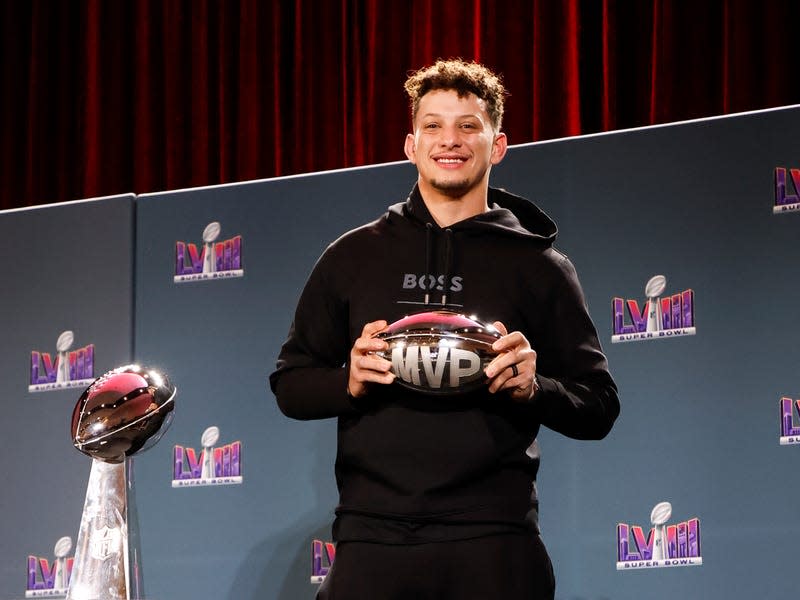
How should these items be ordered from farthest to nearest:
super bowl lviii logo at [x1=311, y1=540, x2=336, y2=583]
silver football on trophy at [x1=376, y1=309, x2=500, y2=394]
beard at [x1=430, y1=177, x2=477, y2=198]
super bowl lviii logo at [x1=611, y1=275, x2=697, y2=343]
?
super bowl lviii logo at [x1=311, y1=540, x2=336, y2=583], super bowl lviii logo at [x1=611, y1=275, x2=697, y2=343], beard at [x1=430, y1=177, x2=477, y2=198], silver football on trophy at [x1=376, y1=309, x2=500, y2=394]

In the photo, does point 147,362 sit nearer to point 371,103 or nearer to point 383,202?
point 383,202

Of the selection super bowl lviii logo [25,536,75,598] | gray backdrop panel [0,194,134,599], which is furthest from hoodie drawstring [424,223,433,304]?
super bowl lviii logo [25,536,75,598]

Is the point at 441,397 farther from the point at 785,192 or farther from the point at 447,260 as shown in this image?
the point at 785,192

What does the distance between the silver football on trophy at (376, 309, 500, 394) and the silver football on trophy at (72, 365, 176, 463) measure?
65 centimetres

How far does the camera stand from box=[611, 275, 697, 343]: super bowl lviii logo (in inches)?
128

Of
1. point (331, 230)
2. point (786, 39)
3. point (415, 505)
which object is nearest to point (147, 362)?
point (331, 230)

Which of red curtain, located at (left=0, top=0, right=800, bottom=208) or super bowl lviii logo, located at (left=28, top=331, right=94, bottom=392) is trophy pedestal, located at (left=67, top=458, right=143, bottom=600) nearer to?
super bowl lviii logo, located at (left=28, top=331, right=94, bottom=392)

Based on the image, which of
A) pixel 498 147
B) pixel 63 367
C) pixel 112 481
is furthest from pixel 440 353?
pixel 63 367

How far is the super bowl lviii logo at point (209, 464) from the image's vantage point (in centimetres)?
364

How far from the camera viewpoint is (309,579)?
3488 millimetres

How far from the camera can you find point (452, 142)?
2.45 metres

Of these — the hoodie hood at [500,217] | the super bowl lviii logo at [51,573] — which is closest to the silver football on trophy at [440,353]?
the hoodie hood at [500,217]

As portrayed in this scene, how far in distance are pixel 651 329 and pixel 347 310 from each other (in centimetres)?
116

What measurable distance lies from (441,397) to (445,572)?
326 mm
